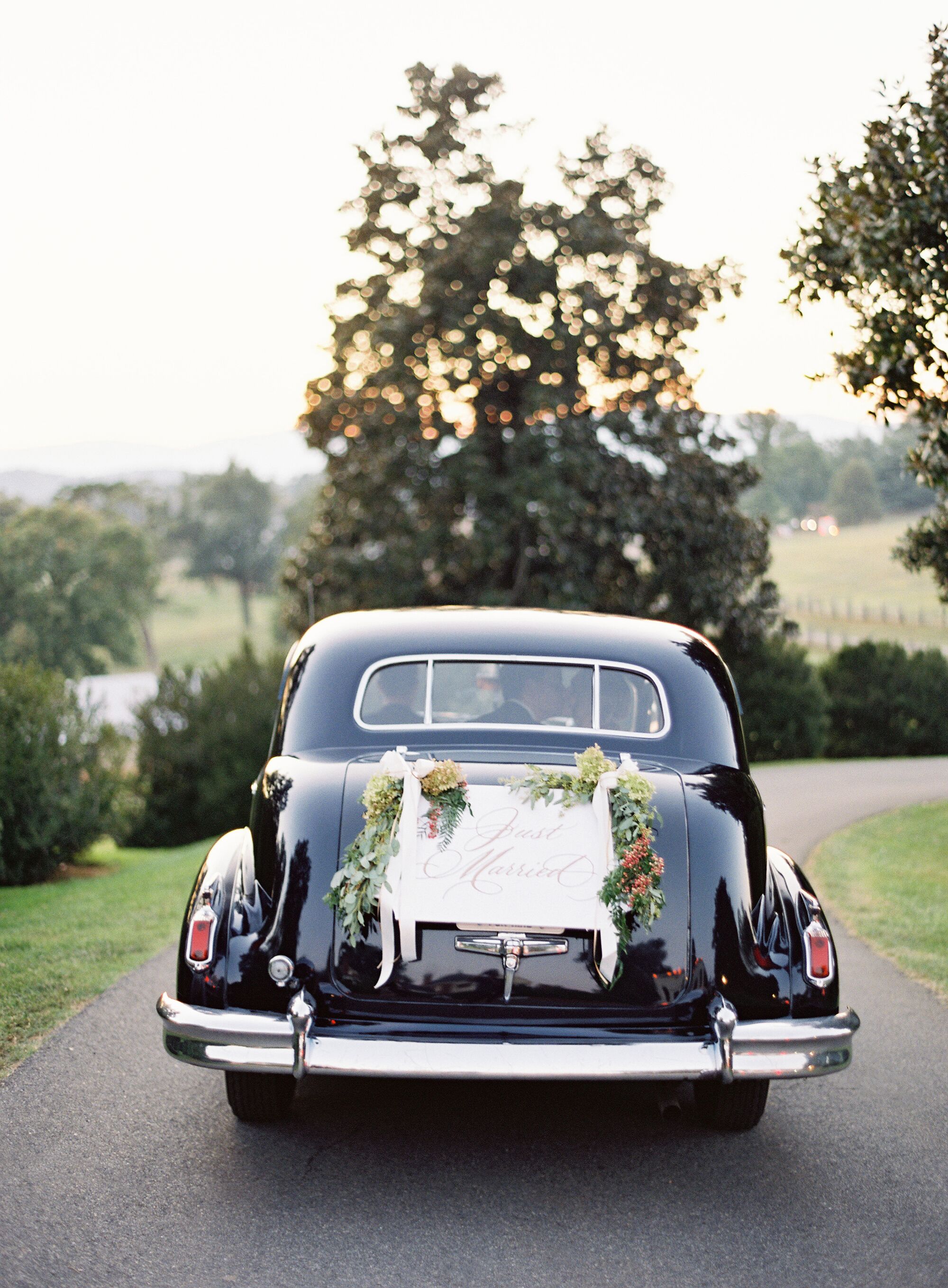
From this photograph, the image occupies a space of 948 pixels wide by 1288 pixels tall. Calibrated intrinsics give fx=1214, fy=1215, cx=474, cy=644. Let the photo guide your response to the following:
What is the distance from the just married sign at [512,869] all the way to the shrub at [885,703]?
2875 cm

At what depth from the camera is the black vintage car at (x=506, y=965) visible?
13.2ft

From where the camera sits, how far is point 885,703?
31672 millimetres

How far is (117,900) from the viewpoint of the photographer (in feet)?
33.4

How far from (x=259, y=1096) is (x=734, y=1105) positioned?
5.95ft

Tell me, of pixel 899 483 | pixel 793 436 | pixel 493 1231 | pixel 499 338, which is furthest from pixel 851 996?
pixel 793 436

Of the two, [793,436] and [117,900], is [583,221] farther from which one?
[793,436]

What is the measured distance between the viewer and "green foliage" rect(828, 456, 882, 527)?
230ft

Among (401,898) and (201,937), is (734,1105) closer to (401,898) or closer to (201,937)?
(401,898)

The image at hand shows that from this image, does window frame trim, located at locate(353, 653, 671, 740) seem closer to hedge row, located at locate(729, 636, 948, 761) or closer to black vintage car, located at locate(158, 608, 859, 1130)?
black vintage car, located at locate(158, 608, 859, 1130)

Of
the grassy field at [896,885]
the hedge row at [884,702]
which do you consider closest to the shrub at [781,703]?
the hedge row at [884,702]

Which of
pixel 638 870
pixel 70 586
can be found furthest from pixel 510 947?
pixel 70 586

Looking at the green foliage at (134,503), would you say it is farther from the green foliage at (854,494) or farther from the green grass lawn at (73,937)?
the green grass lawn at (73,937)

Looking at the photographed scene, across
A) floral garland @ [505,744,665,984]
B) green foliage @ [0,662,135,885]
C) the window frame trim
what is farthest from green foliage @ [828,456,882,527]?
floral garland @ [505,744,665,984]

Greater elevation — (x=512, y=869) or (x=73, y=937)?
(x=512, y=869)
